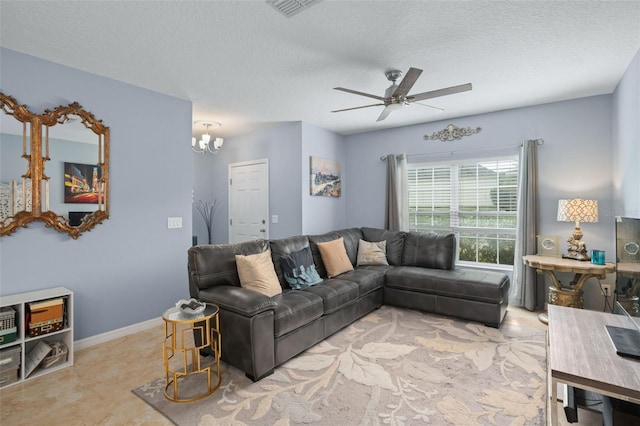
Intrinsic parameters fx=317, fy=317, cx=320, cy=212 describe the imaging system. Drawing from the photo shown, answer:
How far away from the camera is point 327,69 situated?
3002mm

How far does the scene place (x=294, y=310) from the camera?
8.75 feet

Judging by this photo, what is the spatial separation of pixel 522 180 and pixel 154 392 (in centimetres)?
460

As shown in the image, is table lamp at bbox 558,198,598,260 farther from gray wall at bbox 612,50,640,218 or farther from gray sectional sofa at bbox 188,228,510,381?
gray sectional sofa at bbox 188,228,510,381

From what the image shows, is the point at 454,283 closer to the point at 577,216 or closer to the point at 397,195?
the point at 577,216

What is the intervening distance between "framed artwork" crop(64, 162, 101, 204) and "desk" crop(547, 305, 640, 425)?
149 inches

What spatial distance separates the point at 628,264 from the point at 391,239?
2.93m

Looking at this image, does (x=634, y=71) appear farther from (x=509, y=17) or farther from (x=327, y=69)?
(x=327, y=69)

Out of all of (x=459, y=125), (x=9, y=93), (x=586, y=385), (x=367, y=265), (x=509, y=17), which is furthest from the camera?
(x=459, y=125)

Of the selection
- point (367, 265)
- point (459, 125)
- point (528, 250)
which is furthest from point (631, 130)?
point (367, 265)

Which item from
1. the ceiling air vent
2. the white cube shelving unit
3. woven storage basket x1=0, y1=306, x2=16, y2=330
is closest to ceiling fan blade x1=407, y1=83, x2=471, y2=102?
the ceiling air vent

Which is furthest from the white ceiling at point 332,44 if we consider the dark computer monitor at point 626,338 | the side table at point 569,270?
the dark computer monitor at point 626,338

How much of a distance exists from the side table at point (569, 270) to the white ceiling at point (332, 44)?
1.93m

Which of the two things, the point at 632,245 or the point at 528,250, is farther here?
the point at 528,250

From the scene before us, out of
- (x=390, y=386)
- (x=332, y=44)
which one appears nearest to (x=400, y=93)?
(x=332, y=44)
